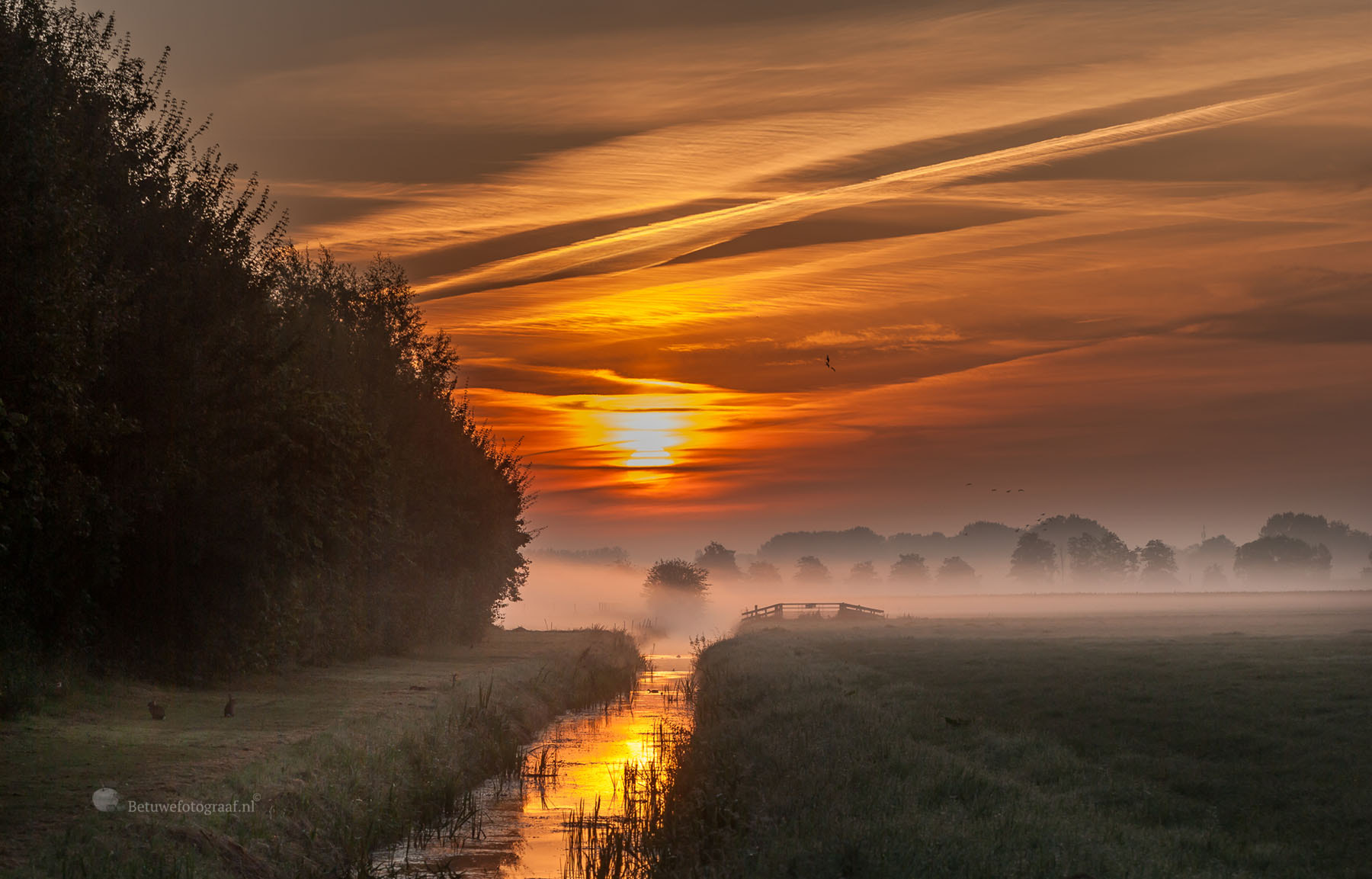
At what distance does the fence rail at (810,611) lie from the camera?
12481 cm

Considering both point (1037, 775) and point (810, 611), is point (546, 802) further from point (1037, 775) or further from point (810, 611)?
point (810, 611)

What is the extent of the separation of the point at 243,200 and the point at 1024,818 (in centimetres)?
2912

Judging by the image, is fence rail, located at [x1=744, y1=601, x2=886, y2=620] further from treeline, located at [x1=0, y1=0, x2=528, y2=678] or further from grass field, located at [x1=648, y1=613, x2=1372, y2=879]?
treeline, located at [x1=0, y1=0, x2=528, y2=678]

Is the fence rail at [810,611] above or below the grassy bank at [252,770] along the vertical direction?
below

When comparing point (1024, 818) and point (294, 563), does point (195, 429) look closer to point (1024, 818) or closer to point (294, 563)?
point (294, 563)

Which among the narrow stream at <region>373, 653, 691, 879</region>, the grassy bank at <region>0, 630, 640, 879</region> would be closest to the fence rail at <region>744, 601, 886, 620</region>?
the narrow stream at <region>373, 653, 691, 879</region>

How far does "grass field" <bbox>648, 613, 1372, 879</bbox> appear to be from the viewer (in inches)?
611

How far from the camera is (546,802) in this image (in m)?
24.0

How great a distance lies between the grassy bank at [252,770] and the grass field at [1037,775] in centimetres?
532

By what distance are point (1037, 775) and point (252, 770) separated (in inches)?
608

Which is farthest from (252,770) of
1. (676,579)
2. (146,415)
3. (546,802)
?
(676,579)

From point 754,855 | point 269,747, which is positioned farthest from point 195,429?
point 754,855

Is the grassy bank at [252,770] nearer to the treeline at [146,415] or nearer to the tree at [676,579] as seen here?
the treeline at [146,415]

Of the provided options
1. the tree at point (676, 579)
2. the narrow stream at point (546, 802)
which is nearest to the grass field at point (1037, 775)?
the narrow stream at point (546, 802)
